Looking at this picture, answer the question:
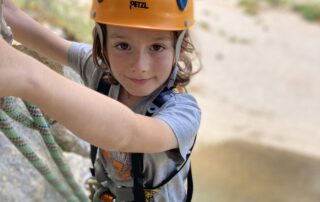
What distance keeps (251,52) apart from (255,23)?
4.45ft

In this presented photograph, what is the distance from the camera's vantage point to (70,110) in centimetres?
108

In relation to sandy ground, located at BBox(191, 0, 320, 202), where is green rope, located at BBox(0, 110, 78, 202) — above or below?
above

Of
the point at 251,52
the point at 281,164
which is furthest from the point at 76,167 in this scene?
the point at 251,52

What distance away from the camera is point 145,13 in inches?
60.3

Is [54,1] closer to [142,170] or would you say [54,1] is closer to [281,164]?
[281,164]

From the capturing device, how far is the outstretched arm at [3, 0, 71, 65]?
1746 millimetres

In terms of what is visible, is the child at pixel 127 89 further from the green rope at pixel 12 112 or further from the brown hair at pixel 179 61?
the green rope at pixel 12 112

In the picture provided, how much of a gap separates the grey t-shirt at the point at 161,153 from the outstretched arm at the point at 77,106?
0.14 meters

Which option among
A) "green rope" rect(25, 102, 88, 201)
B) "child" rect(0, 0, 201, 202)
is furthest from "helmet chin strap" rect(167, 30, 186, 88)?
"green rope" rect(25, 102, 88, 201)

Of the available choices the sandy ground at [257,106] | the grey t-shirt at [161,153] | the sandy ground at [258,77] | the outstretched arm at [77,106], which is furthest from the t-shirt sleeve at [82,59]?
the sandy ground at [258,77]

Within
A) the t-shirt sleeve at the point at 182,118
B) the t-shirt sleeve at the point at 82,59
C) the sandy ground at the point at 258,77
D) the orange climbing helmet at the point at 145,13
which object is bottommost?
the sandy ground at the point at 258,77

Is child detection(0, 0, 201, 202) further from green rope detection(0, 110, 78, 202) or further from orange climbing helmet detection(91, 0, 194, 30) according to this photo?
green rope detection(0, 110, 78, 202)

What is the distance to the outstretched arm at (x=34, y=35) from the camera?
1746 millimetres

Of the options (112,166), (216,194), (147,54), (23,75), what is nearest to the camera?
(23,75)
